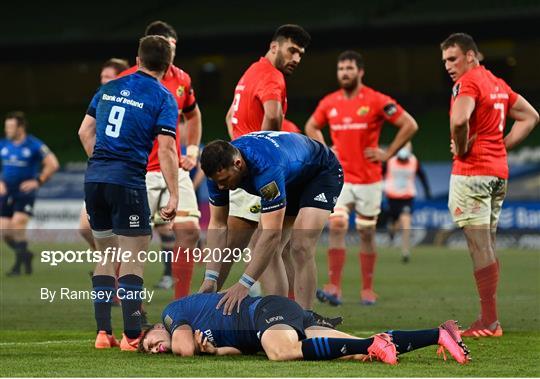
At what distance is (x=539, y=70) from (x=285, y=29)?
23.5 m

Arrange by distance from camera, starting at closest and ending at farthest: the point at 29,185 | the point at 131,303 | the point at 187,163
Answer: the point at 131,303, the point at 187,163, the point at 29,185

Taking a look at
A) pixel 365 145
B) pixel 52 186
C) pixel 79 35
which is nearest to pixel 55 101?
pixel 79 35

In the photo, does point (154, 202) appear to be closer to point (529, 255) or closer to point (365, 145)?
point (365, 145)

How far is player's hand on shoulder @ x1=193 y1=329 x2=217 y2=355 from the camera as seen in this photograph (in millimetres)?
7387

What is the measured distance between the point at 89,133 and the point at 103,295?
Result: 1.19m

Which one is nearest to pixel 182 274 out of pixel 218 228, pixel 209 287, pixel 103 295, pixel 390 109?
pixel 103 295

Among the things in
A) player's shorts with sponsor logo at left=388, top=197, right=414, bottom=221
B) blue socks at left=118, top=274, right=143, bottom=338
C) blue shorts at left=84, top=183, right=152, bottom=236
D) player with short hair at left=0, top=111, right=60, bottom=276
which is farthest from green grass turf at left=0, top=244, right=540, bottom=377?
player's shorts with sponsor logo at left=388, top=197, right=414, bottom=221

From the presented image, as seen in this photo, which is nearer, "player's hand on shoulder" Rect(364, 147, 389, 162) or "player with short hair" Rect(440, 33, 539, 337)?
"player with short hair" Rect(440, 33, 539, 337)

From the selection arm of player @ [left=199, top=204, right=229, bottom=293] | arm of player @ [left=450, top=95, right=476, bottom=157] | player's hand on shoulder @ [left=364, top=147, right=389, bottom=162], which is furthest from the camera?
player's hand on shoulder @ [left=364, top=147, right=389, bottom=162]

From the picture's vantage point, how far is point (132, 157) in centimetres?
811

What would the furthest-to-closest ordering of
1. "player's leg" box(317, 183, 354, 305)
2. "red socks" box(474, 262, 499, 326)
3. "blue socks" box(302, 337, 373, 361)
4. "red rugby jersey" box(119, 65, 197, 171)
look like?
"player's leg" box(317, 183, 354, 305) < "red rugby jersey" box(119, 65, 197, 171) < "red socks" box(474, 262, 499, 326) < "blue socks" box(302, 337, 373, 361)

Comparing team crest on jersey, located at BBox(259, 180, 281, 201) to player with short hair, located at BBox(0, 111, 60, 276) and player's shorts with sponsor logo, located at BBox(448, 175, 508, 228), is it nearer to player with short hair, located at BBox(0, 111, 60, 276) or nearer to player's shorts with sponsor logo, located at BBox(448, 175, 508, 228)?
player's shorts with sponsor logo, located at BBox(448, 175, 508, 228)

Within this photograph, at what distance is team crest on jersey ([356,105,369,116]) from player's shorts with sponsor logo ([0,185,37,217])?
6.47 metres

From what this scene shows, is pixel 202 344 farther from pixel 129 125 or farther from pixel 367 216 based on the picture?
pixel 367 216
